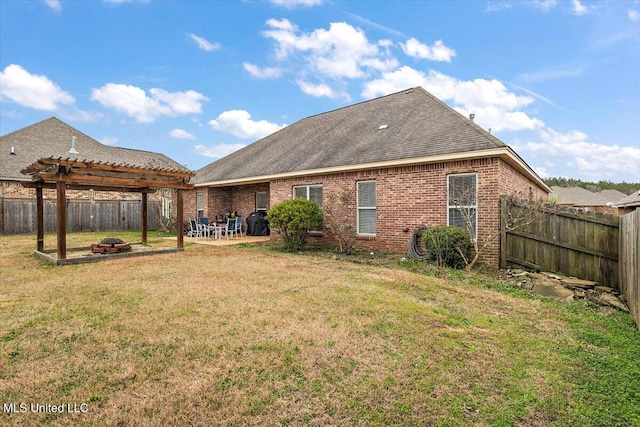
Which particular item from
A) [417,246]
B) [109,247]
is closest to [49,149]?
[109,247]

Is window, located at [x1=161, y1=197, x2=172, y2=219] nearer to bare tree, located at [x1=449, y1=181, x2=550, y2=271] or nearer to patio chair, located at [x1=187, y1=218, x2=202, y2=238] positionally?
patio chair, located at [x1=187, y1=218, x2=202, y2=238]

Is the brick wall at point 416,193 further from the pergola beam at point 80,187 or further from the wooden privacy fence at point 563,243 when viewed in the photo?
the pergola beam at point 80,187

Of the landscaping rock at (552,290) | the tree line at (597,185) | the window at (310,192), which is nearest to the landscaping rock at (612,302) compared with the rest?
the landscaping rock at (552,290)

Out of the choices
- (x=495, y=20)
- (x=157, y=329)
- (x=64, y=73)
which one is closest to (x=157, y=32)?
(x=64, y=73)

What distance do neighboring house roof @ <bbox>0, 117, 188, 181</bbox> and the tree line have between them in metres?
64.3

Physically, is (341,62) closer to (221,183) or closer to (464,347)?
(221,183)

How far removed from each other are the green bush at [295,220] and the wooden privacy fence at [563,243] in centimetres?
539

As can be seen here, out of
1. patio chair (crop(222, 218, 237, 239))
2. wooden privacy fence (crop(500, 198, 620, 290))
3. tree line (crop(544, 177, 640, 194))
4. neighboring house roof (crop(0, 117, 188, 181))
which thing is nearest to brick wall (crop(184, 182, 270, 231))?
patio chair (crop(222, 218, 237, 239))

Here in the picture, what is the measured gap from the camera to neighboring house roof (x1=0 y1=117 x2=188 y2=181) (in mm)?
19089

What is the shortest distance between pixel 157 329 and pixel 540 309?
18.1 feet

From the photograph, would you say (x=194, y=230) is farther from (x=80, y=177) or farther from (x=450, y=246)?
(x=450, y=246)

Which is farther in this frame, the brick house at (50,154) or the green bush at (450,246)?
the brick house at (50,154)

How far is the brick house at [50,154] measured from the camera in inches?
715

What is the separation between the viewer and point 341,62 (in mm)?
16188
